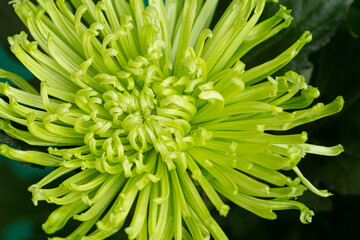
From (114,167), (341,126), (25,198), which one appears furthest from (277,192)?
(25,198)

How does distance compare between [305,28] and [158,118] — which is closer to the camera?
[158,118]

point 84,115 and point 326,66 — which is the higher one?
point 84,115

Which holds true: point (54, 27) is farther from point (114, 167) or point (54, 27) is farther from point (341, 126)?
point (341, 126)

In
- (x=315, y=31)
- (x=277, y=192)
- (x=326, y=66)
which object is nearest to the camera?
(x=277, y=192)

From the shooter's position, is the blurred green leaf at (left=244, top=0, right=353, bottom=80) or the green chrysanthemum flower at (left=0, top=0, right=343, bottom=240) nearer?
the green chrysanthemum flower at (left=0, top=0, right=343, bottom=240)

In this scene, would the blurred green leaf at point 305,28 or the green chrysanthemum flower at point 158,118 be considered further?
the blurred green leaf at point 305,28

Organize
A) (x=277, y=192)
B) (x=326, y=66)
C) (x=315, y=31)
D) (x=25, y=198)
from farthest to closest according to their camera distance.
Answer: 1. (x=25, y=198)
2. (x=326, y=66)
3. (x=315, y=31)
4. (x=277, y=192)

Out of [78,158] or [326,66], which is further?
[326,66]

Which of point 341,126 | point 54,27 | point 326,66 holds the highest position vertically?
point 54,27
